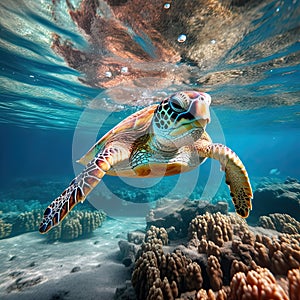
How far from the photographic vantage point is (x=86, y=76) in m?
10.1

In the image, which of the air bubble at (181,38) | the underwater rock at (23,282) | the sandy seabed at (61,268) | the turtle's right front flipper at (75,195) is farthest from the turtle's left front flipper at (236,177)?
→ the air bubble at (181,38)

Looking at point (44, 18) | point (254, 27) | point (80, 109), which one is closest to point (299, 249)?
point (254, 27)

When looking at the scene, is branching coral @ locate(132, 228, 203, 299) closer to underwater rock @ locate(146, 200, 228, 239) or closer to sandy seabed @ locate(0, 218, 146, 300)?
sandy seabed @ locate(0, 218, 146, 300)

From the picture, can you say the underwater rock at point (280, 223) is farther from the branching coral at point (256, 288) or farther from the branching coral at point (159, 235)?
the branching coral at point (256, 288)

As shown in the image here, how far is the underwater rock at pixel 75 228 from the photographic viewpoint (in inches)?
315

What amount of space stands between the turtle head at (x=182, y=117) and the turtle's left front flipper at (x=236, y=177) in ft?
2.37

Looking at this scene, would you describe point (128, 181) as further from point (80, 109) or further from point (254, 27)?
point (254, 27)

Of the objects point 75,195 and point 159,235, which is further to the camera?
point 159,235

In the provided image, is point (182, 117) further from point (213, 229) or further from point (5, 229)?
point (5, 229)

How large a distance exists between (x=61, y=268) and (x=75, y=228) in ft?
11.0

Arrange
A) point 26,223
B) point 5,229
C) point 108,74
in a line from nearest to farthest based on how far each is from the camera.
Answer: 1. point 5,229
2. point 26,223
3. point 108,74

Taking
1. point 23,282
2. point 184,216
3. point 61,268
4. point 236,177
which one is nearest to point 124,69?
point 184,216

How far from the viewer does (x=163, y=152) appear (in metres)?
3.11

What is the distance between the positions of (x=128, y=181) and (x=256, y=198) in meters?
13.4
